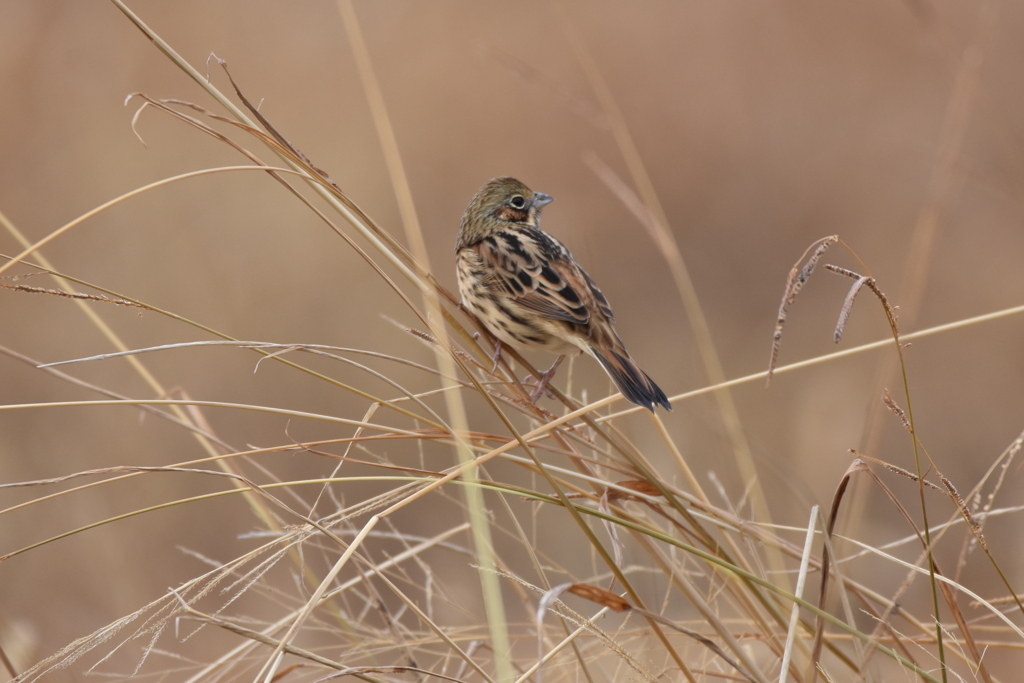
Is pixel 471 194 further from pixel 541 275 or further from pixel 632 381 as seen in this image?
pixel 632 381

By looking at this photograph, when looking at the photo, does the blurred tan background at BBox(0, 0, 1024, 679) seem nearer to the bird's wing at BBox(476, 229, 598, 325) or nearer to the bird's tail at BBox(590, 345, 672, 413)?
the bird's wing at BBox(476, 229, 598, 325)

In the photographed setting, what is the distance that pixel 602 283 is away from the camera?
9.02m

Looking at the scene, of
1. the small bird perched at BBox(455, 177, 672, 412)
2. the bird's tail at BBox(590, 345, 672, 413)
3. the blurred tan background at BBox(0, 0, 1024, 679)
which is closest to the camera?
the bird's tail at BBox(590, 345, 672, 413)

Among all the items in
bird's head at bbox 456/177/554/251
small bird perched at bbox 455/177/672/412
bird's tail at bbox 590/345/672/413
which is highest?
bird's head at bbox 456/177/554/251

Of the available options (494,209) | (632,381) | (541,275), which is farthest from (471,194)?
(632,381)

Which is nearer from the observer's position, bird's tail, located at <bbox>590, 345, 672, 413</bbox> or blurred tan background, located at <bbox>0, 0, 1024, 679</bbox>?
bird's tail, located at <bbox>590, 345, 672, 413</bbox>

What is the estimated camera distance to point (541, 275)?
349 centimetres

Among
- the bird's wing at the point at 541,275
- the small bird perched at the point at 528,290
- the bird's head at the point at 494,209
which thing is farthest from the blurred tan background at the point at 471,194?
the bird's wing at the point at 541,275

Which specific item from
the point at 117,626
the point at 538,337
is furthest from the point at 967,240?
the point at 117,626

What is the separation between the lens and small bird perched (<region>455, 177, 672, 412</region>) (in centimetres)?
329

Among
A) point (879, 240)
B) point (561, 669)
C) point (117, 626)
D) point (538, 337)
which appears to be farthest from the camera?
point (879, 240)

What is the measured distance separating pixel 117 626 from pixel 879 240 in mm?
8771

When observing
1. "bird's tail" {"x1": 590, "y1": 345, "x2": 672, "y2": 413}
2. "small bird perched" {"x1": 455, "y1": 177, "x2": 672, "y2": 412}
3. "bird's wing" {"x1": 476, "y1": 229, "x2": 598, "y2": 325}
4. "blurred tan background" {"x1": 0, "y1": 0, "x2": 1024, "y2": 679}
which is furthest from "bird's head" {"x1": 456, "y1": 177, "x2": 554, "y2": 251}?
"blurred tan background" {"x1": 0, "y1": 0, "x2": 1024, "y2": 679}

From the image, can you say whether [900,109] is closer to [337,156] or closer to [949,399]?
[949,399]
